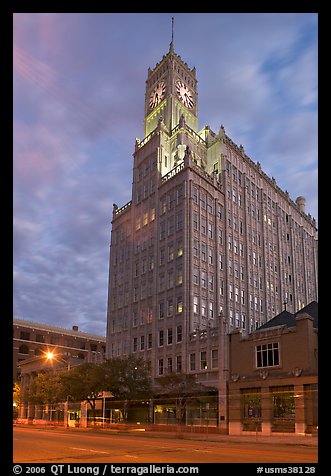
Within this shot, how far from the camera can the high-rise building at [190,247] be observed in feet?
213

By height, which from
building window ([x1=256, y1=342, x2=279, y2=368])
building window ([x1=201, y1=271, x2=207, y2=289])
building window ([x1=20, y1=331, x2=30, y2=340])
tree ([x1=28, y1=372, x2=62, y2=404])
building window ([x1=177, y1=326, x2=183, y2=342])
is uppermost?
building window ([x1=201, y1=271, x2=207, y2=289])

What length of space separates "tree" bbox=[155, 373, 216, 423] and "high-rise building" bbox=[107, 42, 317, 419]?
2.21 metres

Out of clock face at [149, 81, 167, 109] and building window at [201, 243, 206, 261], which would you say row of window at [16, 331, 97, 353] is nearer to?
clock face at [149, 81, 167, 109]

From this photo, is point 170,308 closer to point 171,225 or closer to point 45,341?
point 171,225

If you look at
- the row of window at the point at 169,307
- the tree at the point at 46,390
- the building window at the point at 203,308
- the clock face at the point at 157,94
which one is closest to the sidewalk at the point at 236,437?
the row of window at the point at 169,307

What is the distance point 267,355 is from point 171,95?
170 feet

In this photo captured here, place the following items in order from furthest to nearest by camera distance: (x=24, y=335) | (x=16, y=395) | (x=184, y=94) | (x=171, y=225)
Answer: (x=24, y=335) < (x=16, y=395) < (x=184, y=94) < (x=171, y=225)

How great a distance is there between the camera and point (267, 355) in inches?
1893

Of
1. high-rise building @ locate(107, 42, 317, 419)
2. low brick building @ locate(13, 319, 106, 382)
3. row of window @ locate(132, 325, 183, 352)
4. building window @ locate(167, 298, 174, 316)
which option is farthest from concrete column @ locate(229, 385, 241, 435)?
low brick building @ locate(13, 319, 106, 382)

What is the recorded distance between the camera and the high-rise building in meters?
64.9

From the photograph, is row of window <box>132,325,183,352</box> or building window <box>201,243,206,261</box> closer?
row of window <box>132,325,183,352</box>

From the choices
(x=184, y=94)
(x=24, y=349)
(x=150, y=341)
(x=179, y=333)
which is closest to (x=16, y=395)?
(x=24, y=349)
